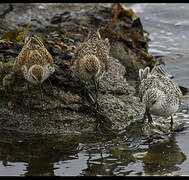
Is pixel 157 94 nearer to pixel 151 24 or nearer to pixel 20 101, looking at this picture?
pixel 20 101

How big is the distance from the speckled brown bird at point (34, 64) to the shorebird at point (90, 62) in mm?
719

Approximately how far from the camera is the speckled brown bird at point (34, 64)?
8117 mm

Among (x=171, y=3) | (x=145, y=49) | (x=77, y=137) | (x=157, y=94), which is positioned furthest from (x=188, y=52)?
(x=77, y=137)

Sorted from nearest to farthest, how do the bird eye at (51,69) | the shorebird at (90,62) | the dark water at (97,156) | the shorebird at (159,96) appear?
the dark water at (97,156) → the bird eye at (51,69) → the shorebird at (159,96) → the shorebird at (90,62)

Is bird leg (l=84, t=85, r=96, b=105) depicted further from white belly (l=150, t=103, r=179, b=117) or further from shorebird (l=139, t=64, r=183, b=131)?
white belly (l=150, t=103, r=179, b=117)

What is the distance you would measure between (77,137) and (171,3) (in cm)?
1058

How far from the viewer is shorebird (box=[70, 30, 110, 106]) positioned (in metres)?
8.89

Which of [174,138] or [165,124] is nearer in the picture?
[174,138]

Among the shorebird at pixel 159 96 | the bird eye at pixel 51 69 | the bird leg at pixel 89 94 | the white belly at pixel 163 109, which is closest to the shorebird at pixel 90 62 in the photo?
the bird leg at pixel 89 94

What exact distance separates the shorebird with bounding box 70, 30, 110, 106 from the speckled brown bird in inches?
28.3

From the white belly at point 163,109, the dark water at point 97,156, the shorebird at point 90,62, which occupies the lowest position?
the dark water at point 97,156

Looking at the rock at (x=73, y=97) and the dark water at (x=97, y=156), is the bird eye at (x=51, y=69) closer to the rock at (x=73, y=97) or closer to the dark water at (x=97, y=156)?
the rock at (x=73, y=97)

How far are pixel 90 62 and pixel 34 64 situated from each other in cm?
116

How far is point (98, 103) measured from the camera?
910 centimetres
